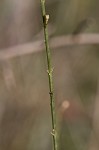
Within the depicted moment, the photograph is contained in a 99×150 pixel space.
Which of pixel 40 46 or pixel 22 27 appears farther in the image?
pixel 22 27

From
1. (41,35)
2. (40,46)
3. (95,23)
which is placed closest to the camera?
(40,46)

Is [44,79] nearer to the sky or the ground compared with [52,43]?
nearer to the ground

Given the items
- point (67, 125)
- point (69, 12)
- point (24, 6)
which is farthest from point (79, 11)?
point (67, 125)

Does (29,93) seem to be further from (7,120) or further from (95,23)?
(95,23)

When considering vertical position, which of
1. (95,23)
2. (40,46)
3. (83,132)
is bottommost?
(83,132)

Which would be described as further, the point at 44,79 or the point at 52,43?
the point at 44,79
